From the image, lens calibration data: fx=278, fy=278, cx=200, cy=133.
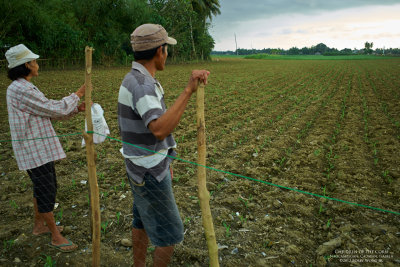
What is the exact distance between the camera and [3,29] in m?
18.3

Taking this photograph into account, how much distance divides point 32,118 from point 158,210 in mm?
1480

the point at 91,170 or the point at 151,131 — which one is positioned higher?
the point at 151,131

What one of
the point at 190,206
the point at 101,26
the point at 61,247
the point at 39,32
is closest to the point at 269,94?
the point at 190,206

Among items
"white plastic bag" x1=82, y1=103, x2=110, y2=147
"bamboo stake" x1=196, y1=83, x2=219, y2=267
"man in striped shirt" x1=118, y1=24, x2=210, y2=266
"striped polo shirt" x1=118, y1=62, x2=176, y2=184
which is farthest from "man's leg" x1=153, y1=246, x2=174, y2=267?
"white plastic bag" x1=82, y1=103, x2=110, y2=147

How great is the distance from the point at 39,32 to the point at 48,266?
22.1m

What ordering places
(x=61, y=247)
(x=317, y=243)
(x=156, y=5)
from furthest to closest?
(x=156, y=5) < (x=317, y=243) < (x=61, y=247)

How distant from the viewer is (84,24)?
24.5 meters

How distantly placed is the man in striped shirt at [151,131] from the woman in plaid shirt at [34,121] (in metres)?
0.90

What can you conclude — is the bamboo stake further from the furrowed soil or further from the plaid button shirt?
the plaid button shirt

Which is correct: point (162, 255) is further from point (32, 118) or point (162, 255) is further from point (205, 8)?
point (205, 8)

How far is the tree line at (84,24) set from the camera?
18969 millimetres

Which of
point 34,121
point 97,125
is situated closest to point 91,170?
point 97,125

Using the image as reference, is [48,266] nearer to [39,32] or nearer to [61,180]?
[61,180]

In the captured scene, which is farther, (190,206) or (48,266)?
(190,206)
